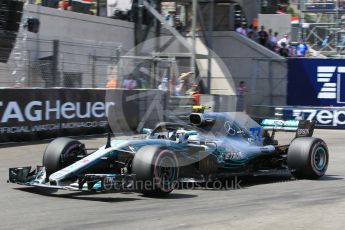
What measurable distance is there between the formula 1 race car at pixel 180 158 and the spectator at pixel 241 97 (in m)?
13.8

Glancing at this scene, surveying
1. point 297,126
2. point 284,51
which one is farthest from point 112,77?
point 284,51

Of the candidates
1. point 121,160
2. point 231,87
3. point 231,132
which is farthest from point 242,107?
point 121,160

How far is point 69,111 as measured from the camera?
51.7 ft

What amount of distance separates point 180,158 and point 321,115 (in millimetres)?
14863

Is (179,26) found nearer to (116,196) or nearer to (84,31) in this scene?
(84,31)

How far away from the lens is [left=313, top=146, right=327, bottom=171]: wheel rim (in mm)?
10086

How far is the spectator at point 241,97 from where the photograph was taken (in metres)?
24.7

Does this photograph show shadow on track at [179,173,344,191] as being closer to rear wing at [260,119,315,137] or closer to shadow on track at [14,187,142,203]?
rear wing at [260,119,315,137]

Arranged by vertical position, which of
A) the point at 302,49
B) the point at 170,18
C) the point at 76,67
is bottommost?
the point at 76,67

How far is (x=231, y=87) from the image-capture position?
27453mm

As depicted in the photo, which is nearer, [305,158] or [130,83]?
[305,158]

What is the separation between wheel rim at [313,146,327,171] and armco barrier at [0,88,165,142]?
23.5 feet

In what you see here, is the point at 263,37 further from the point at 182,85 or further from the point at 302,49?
the point at 182,85

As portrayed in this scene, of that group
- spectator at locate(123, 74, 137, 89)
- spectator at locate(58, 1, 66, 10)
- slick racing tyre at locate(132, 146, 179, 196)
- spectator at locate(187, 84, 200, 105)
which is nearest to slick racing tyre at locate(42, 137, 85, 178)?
slick racing tyre at locate(132, 146, 179, 196)
